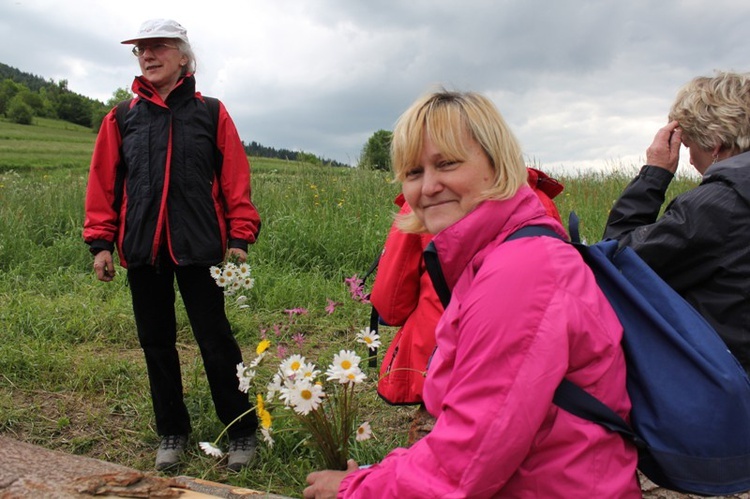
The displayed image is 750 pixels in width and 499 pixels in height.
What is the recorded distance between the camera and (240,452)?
3.08m

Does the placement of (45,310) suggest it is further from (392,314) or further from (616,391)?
(616,391)

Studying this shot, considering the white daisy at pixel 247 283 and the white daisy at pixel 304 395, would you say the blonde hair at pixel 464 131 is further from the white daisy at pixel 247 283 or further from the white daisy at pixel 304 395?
the white daisy at pixel 247 283

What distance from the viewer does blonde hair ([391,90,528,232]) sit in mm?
1502

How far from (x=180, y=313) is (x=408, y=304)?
3.40 metres

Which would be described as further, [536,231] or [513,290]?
[536,231]

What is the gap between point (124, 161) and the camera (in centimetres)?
312

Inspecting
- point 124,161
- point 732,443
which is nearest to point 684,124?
point 732,443

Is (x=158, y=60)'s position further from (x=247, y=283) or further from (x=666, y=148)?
(x=666, y=148)

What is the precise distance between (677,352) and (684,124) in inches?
55.4

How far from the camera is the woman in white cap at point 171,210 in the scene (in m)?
3.00

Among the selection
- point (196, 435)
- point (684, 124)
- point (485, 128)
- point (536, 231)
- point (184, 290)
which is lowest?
point (196, 435)

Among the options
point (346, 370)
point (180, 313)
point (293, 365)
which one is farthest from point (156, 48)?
point (180, 313)

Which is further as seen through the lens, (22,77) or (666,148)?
(22,77)

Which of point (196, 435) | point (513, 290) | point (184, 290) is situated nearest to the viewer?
A: point (513, 290)
